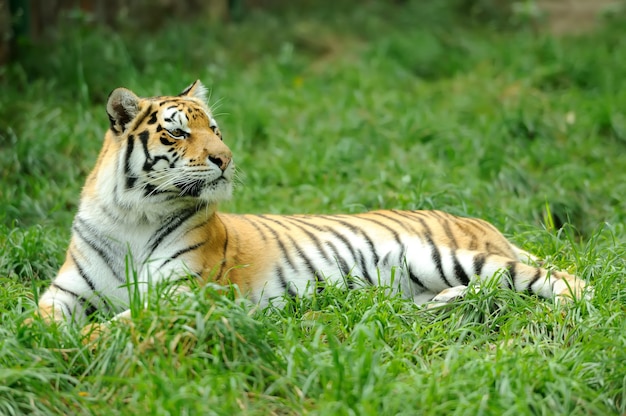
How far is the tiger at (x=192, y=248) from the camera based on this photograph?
4090 millimetres

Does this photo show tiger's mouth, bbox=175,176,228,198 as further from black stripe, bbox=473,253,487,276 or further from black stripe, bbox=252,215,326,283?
black stripe, bbox=473,253,487,276

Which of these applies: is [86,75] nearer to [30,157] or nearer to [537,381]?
[30,157]

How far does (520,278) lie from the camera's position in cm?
434

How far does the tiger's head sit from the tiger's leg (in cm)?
127

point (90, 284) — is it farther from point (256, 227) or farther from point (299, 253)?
point (299, 253)

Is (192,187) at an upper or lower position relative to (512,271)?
upper

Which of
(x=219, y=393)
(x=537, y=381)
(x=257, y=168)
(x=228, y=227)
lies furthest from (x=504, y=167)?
(x=219, y=393)

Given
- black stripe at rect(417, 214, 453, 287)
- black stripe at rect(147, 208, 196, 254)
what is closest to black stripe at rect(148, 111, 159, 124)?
black stripe at rect(147, 208, 196, 254)

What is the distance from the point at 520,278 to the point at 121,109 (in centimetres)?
217

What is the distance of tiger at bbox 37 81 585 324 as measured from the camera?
4.09 meters

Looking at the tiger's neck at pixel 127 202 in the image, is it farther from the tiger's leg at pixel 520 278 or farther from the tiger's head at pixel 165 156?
the tiger's leg at pixel 520 278

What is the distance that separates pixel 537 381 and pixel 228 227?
1.91 metres

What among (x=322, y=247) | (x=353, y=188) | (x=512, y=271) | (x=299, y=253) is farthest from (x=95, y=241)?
(x=353, y=188)

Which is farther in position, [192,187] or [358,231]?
[358,231]
